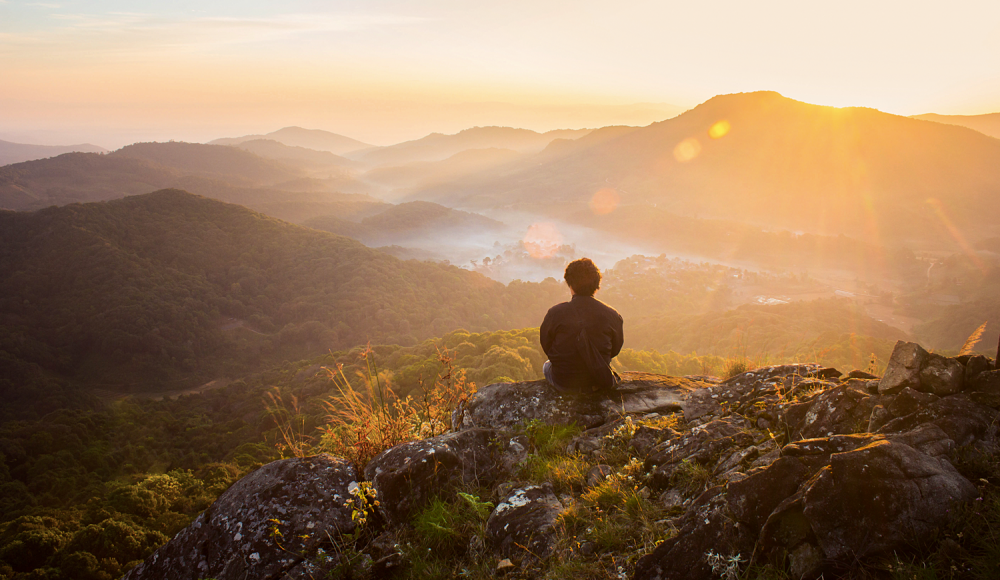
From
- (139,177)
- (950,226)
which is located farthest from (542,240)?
(139,177)

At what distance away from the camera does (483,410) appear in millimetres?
4648

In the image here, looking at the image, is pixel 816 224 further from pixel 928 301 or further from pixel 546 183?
pixel 546 183

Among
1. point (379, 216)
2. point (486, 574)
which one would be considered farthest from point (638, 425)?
point (379, 216)

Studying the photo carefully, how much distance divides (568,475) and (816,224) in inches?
4963

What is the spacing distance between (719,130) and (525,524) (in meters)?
167

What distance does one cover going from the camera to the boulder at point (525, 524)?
2.49m

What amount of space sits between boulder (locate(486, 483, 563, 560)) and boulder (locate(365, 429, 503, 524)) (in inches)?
18.4

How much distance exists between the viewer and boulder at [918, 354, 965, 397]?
2342 millimetres

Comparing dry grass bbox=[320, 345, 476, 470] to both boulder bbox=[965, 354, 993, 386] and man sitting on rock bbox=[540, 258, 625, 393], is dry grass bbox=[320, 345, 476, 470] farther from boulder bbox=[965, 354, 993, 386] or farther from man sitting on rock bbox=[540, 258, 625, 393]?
boulder bbox=[965, 354, 993, 386]

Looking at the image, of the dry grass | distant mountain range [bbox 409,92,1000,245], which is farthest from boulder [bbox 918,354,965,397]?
distant mountain range [bbox 409,92,1000,245]

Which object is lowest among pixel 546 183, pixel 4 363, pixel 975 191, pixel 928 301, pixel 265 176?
pixel 928 301

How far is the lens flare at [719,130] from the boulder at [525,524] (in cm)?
16419

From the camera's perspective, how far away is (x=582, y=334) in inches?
161

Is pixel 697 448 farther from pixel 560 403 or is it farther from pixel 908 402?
pixel 560 403
